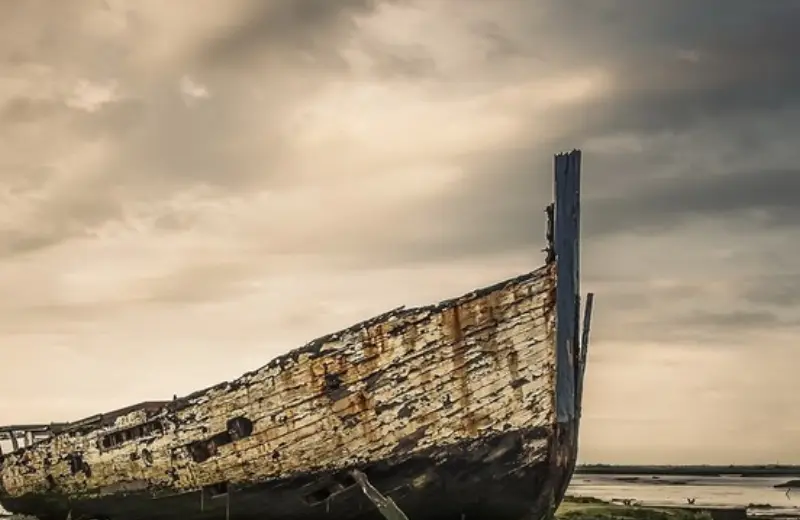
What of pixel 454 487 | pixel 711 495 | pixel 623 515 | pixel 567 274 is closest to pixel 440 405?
pixel 454 487

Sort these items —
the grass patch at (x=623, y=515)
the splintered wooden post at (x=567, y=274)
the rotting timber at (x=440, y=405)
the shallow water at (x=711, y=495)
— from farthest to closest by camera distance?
the shallow water at (x=711, y=495), the grass patch at (x=623, y=515), the splintered wooden post at (x=567, y=274), the rotting timber at (x=440, y=405)

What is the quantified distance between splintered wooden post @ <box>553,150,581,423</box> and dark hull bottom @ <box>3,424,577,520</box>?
0.46m

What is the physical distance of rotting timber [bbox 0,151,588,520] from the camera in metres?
10.9

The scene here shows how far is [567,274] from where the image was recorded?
11.1m

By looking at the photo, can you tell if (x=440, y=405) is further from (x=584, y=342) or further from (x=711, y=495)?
(x=711, y=495)

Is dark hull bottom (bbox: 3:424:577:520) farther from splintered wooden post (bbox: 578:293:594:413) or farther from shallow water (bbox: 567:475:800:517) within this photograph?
shallow water (bbox: 567:475:800:517)

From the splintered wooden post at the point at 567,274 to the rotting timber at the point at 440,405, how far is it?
2cm

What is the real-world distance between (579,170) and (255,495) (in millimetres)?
5819

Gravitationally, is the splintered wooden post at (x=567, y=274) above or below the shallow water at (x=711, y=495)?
above

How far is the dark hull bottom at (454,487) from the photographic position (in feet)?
36.0

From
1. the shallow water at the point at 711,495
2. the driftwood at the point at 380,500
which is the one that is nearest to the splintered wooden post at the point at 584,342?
the driftwood at the point at 380,500

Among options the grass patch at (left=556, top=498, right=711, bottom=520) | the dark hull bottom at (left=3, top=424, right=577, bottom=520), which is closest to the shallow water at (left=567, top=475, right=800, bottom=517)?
the grass patch at (left=556, top=498, right=711, bottom=520)

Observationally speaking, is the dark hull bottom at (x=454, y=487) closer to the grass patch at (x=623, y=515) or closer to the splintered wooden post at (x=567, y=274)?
the splintered wooden post at (x=567, y=274)

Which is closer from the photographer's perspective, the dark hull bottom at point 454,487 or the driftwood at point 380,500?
the driftwood at point 380,500
